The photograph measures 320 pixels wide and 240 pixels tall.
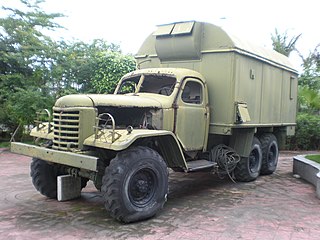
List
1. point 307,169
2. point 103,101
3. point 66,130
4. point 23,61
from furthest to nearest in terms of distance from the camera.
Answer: point 23,61, point 307,169, point 103,101, point 66,130

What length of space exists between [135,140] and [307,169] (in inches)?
199

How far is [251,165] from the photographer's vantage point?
8.64 m

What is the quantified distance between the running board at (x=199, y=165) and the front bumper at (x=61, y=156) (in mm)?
2034

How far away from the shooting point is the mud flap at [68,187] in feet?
19.0

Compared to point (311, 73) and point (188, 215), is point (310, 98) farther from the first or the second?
point (188, 215)

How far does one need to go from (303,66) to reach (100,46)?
35.4ft

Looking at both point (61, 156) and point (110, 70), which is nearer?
point (61, 156)

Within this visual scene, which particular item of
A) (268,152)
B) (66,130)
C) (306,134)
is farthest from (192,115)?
(306,134)

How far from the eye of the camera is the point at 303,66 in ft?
63.2

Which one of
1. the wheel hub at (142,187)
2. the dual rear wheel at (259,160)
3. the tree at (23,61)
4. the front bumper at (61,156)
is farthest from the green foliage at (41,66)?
the wheel hub at (142,187)

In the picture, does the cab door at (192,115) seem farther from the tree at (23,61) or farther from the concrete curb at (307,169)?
the tree at (23,61)

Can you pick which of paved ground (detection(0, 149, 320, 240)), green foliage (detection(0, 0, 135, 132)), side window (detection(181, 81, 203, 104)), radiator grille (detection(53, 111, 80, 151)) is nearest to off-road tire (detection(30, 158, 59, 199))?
paved ground (detection(0, 149, 320, 240))

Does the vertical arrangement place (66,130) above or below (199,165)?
above

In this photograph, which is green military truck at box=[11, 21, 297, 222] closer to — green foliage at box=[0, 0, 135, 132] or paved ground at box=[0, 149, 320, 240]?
paved ground at box=[0, 149, 320, 240]
